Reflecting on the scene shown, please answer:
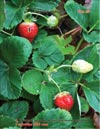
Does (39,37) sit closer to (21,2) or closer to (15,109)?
(21,2)

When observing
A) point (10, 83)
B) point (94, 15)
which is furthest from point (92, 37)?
point (10, 83)

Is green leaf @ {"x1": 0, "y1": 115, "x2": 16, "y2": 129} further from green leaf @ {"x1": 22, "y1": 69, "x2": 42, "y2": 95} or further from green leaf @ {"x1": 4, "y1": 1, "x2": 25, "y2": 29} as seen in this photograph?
green leaf @ {"x1": 4, "y1": 1, "x2": 25, "y2": 29}

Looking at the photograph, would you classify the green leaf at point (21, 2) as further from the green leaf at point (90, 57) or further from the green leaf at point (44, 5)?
the green leaf at point (90, 57)

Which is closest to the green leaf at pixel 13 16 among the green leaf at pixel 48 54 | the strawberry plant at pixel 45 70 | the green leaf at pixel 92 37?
the strawberry plant at pixel 45 70

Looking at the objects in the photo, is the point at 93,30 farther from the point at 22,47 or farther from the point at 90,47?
the point at 22,47

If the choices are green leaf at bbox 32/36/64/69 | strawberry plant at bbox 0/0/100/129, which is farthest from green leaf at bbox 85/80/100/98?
green leaf at bbox 32/36/64/69

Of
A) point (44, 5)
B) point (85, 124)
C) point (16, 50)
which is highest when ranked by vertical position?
point (44, 5)
